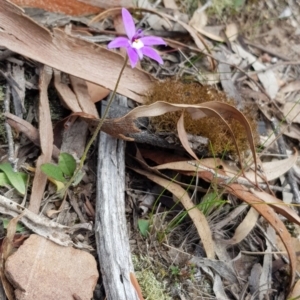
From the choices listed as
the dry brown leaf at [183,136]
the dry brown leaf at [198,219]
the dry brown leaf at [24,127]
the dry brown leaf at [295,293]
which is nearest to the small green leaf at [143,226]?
the dry brown leaf at [198,219]

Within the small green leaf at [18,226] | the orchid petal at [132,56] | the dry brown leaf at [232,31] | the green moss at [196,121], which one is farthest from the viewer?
the dry brown leaf at [232,31]

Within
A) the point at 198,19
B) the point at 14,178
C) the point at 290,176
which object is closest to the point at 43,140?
the point at 14,178

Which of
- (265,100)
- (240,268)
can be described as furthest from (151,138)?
(265,100)

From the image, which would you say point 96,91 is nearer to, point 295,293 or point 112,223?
point 112,223

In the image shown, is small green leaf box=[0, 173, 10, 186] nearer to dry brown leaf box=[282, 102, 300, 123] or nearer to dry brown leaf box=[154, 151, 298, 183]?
dry brown leaf box=[154, 151, 298, 183]

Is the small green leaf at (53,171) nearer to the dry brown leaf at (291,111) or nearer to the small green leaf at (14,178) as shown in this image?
the small green leaf at (14,178)

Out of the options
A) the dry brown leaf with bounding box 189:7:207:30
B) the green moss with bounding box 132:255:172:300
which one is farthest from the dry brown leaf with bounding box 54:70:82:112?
the dry brown leaf with bounding box 189:7:207:30
